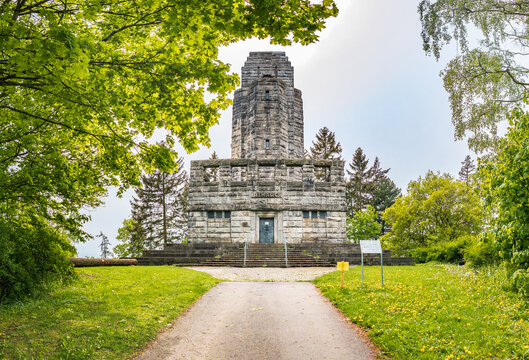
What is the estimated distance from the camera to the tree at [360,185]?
4650 cm

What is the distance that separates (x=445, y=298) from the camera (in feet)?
29.0

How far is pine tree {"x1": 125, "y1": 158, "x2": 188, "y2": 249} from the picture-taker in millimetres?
38156

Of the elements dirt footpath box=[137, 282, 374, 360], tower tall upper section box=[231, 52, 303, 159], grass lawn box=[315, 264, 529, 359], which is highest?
tower tall upper section box=[231, 52, 303, 159]

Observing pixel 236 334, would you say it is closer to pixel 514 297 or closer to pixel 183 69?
pixel 183 69

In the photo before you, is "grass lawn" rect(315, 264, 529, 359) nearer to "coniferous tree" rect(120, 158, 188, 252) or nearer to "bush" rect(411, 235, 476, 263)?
"bush" rect(411, 235, 476, 263)

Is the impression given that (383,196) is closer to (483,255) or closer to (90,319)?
(483,255)

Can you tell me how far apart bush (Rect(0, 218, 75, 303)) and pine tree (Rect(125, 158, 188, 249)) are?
1149 inches

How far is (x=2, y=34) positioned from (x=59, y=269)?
20.9ft

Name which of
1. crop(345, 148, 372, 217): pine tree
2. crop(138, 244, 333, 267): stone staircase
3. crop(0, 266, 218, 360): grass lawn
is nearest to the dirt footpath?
crop(0, 266, 218, 360): grass lawn

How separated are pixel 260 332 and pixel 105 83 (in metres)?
6.09

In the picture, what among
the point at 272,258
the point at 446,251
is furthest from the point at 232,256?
the point at 446,251

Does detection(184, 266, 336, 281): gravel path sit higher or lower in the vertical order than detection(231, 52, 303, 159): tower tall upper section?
lower

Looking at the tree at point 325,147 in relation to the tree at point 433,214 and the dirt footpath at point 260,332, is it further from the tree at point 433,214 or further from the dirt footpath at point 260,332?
the dirt footpath at point 260,332

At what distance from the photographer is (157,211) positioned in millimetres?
39094
